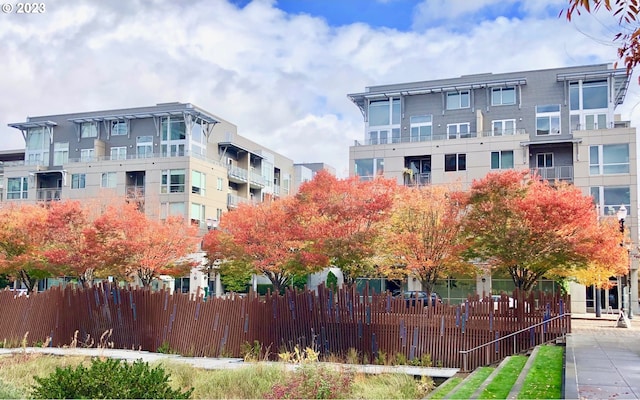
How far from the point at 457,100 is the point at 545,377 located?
43.5 m

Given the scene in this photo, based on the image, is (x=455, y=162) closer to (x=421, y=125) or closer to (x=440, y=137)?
(x=440, y=137)

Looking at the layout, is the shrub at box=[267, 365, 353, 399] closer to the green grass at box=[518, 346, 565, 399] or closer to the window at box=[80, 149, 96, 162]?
the green grass at box=[518, 346, 565, 399]

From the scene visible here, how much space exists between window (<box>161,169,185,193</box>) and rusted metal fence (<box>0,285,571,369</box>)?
33457mm

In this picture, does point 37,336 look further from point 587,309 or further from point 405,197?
point 587,309

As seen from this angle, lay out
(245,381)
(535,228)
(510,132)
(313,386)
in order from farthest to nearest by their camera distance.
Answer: (510,132), (535,228), (245,381), (313,386)

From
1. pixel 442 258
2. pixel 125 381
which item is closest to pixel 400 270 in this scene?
pixel 442 258

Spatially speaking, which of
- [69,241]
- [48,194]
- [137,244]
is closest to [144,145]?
[48,194]

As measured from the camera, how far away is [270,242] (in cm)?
3647

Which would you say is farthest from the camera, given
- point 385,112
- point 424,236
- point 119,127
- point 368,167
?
point 119,127

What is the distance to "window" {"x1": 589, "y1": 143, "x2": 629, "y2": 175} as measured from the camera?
45.3 m

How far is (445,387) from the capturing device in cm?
1374

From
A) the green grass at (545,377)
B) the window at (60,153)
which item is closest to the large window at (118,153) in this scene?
the window at (60,153)

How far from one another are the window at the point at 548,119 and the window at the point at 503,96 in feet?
7.63

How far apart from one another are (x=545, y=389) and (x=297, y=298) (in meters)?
10.3
